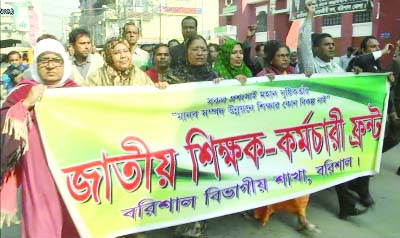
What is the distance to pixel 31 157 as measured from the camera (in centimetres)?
253

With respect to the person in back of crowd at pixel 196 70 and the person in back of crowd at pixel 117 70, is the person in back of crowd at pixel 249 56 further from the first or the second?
the person in back of crowd at pixel 117 70

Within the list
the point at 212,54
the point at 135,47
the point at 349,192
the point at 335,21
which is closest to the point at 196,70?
the point at 349,192

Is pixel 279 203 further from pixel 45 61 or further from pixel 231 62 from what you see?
pixel 45 61

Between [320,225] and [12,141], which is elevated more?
[12,141]

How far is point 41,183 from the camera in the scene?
8.39 ft

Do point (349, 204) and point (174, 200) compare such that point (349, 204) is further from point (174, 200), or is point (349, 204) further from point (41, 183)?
point (41, 183)

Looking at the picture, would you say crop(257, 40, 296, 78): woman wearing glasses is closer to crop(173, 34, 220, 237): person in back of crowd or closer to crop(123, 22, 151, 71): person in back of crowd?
crop(173, 34, 220, 237): person in back of crowd

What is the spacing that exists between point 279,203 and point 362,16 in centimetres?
1514

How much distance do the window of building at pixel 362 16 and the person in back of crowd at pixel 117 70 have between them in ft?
49.5

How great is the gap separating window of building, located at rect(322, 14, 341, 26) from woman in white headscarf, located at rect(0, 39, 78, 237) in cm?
1746

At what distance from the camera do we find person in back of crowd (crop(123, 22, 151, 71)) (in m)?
5.11

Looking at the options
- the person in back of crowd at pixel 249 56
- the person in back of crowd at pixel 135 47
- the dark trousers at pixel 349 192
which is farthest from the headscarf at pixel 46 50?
the person in back of crowd at pixel 249 56

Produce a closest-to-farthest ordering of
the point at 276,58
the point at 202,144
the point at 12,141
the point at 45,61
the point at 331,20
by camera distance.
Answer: the point at 12,141 → the point at 45,61 → the point at 202,144 → the point at 276,58 → the point at 331,20

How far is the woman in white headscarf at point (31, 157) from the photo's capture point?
2389mm
